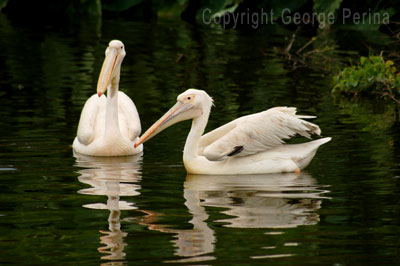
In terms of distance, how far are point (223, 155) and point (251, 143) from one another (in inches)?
11.3

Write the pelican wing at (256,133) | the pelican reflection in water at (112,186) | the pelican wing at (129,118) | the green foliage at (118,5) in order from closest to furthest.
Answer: the pelican reflection in water at (112,186)
the pelican wing at (256,133)
the pelican wing at (129,118)
the green foliage at (118,5)

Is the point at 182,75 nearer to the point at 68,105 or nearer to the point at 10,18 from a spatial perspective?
the point at 68,105

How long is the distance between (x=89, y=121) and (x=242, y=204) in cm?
310

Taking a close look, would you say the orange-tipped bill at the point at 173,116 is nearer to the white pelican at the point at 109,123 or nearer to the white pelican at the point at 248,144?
the white pelican at the point at 248,144

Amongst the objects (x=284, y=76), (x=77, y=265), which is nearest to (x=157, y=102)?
(x=284, y=76)

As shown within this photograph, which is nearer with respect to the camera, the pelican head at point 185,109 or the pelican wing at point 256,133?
the pelican wing at point 256,133

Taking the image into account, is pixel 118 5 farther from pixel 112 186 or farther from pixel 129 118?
pixel 112 186

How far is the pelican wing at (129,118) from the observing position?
991 centimetres

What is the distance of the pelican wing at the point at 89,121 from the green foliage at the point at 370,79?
12.2ft

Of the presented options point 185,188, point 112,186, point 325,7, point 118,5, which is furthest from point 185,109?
point 118,5

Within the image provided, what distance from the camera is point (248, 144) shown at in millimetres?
8414

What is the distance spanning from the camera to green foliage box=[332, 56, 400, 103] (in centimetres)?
1233

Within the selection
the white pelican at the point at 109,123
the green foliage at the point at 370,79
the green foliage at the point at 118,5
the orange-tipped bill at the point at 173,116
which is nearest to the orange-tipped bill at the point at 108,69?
the white pelican at the point at 109,123

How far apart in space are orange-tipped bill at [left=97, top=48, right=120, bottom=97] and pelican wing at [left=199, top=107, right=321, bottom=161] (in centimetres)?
152
